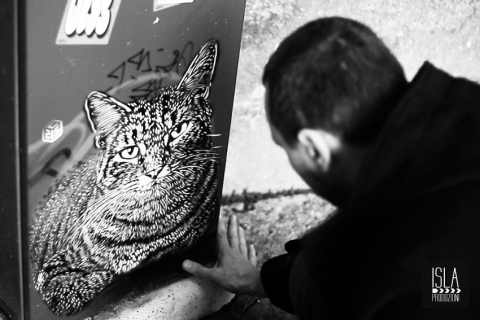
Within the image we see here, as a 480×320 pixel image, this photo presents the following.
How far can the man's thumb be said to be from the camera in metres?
1.37

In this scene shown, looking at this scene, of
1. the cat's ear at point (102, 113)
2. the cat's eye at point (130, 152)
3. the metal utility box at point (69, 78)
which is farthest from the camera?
the cat's eye at point (130, 152)

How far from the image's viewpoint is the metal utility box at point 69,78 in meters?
0.85

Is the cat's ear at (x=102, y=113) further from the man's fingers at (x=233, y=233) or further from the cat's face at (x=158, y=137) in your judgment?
the man's fingers at (x=233, y=233)

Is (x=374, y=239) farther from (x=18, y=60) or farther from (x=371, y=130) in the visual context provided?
(x=18, y=60)

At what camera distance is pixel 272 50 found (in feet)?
3.96

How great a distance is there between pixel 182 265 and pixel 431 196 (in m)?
0.68

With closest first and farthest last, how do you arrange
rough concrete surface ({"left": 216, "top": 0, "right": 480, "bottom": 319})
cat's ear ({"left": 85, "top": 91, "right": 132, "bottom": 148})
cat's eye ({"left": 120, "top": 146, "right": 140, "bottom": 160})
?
cat's ear ({"left": 85, "top": 91, "right": 132, "bottom": 148}) → cat's eye ({"left": 120, "top": 146, "right": 140, "bottom": 160}) → rough concrete surface ({"left": 216, "top": 0, "right": 480, "bottom": 319})

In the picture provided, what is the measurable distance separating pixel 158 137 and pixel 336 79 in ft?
1.42

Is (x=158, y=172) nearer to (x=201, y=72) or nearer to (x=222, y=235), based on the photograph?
(x=201, y=72)

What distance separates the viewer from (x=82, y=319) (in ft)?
3.84

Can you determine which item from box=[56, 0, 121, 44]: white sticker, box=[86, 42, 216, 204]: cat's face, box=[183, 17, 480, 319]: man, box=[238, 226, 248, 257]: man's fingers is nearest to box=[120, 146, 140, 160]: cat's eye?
box=[86, 42, 216, 204]: cat's face

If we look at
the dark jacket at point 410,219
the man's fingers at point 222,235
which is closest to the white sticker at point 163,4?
the dark jacket at point 410,219

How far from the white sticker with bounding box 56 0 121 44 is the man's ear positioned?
51 cm

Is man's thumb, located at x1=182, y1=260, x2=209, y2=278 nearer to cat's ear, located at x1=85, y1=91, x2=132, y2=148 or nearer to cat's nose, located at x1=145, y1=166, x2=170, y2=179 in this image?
cat's nose, located at x1=145, y1=166, x2=170, y2=179
